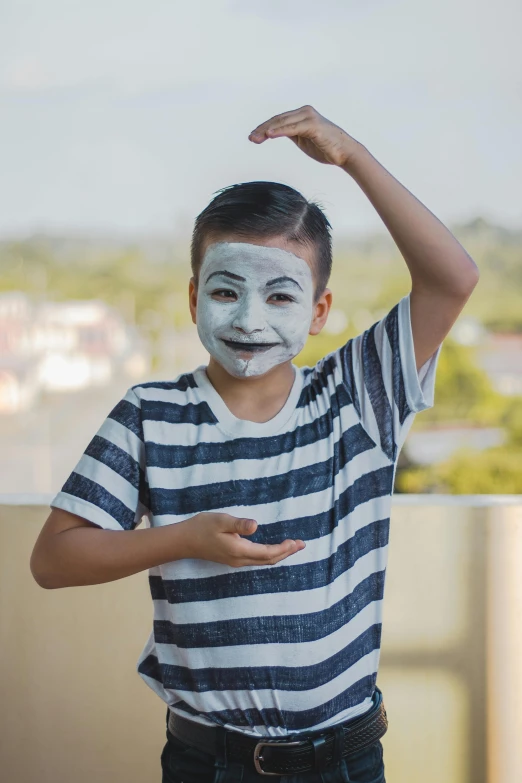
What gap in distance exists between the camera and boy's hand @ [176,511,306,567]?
900 mm

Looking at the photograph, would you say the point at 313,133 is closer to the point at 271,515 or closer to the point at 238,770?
the point at 271,515

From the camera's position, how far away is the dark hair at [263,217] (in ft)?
A: 3.50

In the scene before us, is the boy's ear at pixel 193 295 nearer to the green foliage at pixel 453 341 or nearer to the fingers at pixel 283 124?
the fingers at pixel 283 124

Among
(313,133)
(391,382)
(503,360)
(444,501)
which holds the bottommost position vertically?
(444,501)

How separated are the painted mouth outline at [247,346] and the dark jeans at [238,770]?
430 mm

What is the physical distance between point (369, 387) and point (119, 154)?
1366 centimetres

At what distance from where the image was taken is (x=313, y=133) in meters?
1.00

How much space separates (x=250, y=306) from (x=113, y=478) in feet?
0.83

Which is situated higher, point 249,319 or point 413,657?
point 249,319

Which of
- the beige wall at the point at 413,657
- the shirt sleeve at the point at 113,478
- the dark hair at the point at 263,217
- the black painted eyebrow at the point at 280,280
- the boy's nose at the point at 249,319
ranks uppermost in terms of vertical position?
the dark hair at the point at 263,217

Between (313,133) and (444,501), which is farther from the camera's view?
(444,501)

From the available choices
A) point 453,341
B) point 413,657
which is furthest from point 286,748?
point 453,341

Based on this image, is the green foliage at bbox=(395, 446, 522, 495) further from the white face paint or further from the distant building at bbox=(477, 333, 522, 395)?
the white face paint

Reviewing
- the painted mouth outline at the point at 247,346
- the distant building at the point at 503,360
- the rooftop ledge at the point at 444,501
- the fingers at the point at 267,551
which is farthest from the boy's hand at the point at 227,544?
the distant building at the point at 503,360
